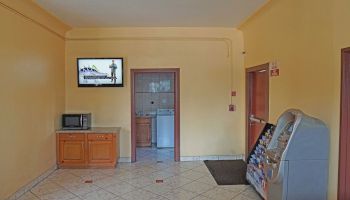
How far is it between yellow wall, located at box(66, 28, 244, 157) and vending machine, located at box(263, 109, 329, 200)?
305 centimetres

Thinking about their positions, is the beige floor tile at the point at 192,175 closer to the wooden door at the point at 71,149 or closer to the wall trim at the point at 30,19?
the wooden door at the point at 71,149

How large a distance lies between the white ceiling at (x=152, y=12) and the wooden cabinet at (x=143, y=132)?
2.87 m

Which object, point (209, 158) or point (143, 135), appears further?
point (143, 135)

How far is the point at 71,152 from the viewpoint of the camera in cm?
545

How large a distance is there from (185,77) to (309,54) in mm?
2996

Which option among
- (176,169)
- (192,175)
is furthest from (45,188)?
(192,175)

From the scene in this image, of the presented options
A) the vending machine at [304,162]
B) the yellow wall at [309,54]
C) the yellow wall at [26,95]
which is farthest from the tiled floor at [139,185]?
the yellow wall at [309,54]

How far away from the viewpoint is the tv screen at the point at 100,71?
580 cm

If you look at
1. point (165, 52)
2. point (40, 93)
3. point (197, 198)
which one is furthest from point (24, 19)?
point (197, 198)

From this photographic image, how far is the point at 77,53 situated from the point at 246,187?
4.07 metres

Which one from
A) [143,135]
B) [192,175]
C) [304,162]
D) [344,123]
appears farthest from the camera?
[143,135]

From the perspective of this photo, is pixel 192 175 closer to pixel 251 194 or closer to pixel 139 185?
pixel 139 185

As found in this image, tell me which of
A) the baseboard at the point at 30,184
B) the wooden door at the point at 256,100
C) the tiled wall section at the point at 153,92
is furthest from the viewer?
the tiled wall section at the point at 153,92

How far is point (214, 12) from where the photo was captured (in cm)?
478
